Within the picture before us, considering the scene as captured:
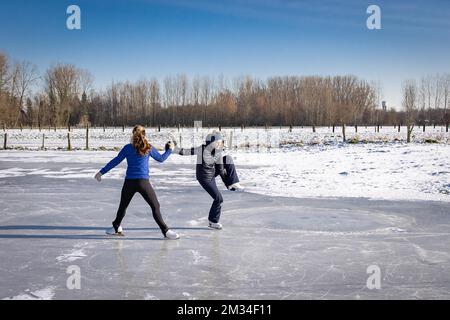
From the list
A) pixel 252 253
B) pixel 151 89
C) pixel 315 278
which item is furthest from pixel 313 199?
pixel 151 89

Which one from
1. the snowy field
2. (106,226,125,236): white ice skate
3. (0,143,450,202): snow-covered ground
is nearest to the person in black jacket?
the snowy field

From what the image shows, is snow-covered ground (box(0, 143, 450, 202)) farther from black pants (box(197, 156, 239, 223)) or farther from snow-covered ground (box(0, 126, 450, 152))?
snow-covered ground (box(0, 126, 450, 152))

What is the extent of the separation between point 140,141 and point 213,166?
1.28 metres

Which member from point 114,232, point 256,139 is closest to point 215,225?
point 114,232

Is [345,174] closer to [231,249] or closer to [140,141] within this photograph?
[231,249]

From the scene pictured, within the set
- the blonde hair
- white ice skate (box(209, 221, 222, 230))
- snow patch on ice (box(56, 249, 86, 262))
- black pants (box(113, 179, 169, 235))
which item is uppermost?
the blonde hair

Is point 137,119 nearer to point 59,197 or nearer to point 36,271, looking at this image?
point 59,197

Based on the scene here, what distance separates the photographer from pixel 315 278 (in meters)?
4.28

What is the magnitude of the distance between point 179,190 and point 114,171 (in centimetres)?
519

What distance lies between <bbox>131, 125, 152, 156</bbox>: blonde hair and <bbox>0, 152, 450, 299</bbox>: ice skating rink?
3.96 ft

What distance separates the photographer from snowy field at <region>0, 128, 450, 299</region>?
4.02 metres

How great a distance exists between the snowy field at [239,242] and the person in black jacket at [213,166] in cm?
41

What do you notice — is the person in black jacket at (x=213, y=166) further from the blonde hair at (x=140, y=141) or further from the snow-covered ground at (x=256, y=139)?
the snow-covered ground at (x=256, y=139)

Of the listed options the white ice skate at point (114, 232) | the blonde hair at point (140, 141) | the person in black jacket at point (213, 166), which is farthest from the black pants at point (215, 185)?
the white ice skate at point (114, 232)
